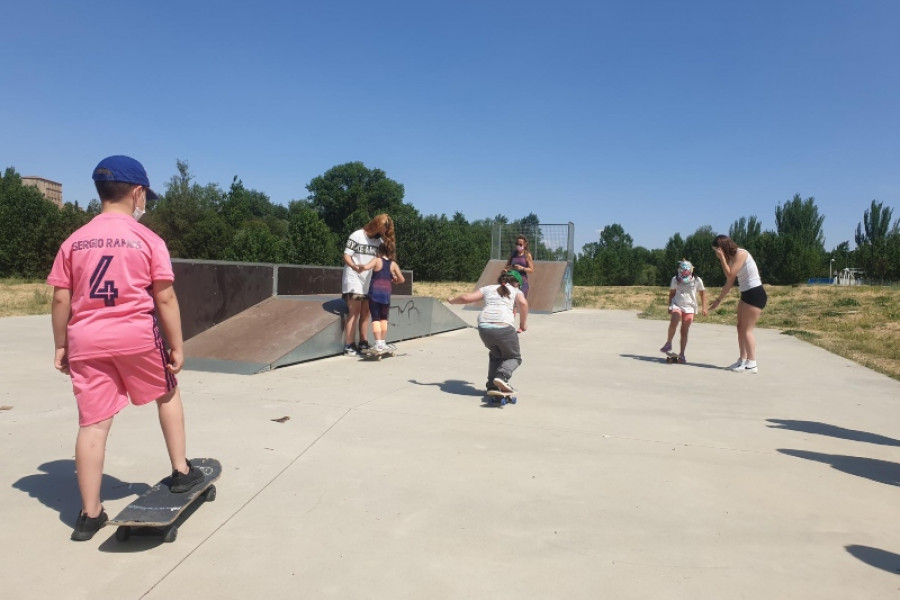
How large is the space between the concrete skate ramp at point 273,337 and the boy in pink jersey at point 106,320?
12.6 feet

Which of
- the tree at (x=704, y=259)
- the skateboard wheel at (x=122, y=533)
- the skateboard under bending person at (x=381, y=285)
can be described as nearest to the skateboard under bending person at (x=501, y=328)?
the skateboard under bending person at (x=381, y=285)

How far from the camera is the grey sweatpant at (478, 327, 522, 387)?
17.9 feet

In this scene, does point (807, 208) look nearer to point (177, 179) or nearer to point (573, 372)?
point (177, 179)

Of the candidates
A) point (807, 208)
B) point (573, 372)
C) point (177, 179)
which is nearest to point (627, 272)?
point (807, 208)

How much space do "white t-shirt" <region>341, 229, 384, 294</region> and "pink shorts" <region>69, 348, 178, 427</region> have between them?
4.87 meters

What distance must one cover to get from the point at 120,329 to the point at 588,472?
2.68 m

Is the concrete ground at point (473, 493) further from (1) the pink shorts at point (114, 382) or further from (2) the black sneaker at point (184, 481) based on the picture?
(1) the pink shorts at point (114, 382)

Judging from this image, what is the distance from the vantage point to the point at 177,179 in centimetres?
5325

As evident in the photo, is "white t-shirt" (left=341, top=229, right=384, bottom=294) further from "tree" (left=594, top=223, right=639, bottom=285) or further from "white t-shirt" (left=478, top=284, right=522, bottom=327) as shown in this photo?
"tree" (left=594, top=223, right=639, bottom=285)

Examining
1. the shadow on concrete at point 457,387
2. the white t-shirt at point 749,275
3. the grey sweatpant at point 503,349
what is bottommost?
the shadow on concrete at point 457,387

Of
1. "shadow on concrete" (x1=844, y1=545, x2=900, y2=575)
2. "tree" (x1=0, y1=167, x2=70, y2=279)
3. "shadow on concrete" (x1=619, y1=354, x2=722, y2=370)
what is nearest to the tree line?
"tree" (x1=0, y1=167, x2=70, y2=279)

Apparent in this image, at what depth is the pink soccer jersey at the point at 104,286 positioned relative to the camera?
102 inches

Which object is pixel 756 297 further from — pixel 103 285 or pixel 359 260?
pixel 103 285

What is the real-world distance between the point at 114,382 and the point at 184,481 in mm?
582
